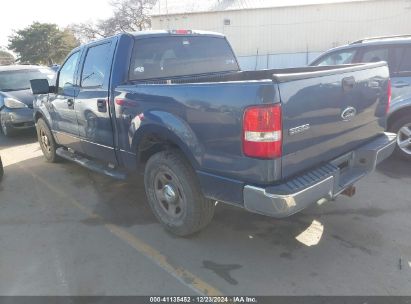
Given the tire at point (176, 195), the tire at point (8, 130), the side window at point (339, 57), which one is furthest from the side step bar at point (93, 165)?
the side window at point (339, 57)

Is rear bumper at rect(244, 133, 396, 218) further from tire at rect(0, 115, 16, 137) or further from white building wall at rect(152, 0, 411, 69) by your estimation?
white building wall at rect(152, 0, 411, 69)

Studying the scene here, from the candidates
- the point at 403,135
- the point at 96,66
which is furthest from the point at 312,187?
the point at 403,135

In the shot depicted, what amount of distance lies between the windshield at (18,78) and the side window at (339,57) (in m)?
6.85

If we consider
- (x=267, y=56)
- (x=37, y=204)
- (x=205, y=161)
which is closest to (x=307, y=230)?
(x=205, y=161)

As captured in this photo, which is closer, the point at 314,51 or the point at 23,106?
the point at 23,106

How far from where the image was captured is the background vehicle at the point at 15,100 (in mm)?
8336

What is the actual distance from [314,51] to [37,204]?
1077 inches

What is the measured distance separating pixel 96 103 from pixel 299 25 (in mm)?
27155

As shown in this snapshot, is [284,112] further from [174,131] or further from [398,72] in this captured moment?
[398,72]

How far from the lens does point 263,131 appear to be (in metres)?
2.49

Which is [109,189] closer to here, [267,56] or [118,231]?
[118,231]

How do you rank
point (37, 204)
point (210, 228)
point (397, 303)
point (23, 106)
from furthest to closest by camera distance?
point (23, 106) < point (37, 204) < point (210, 228) < point (397, 303)

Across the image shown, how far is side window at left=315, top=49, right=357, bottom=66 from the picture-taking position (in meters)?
5.65

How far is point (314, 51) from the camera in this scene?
2833 cm
